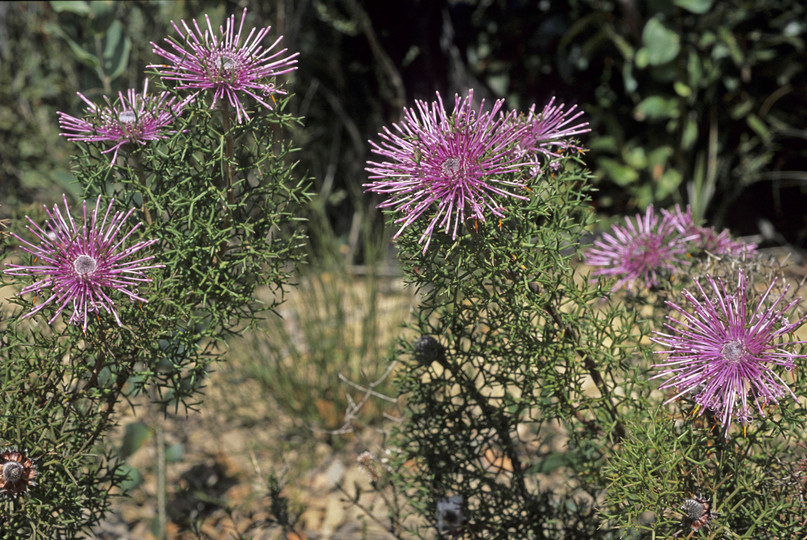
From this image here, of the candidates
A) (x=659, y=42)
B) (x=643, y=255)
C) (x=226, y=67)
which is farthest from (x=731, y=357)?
(x=659, y=42)

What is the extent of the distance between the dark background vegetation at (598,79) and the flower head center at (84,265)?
5.66 feet

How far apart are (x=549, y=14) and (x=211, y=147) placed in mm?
2471

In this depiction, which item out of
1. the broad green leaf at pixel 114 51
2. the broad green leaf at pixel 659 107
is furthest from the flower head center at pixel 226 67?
the broad green leaf at pixel 659 107

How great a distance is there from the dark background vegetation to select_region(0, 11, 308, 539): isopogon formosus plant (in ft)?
5.29

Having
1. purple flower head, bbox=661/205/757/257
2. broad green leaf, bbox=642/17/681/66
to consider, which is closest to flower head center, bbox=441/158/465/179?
purple flower head, bbox=661/205/757/257

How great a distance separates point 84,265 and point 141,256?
0.08 meters

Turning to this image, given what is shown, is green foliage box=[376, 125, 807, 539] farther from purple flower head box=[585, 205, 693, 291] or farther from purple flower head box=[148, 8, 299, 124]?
purple flower head box=[148, 8, 299, 124]

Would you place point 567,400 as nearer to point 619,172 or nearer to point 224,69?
point 224,69

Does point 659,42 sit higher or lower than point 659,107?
higher

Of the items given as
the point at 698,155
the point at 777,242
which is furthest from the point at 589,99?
the point at 777,242

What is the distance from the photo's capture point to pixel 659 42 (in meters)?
2.43

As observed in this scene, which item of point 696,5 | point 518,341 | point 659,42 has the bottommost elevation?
point 518,341

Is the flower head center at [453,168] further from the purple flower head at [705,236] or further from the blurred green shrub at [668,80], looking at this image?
the blurred green shrub at [668,80]

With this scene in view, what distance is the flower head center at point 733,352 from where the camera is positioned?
62cm
